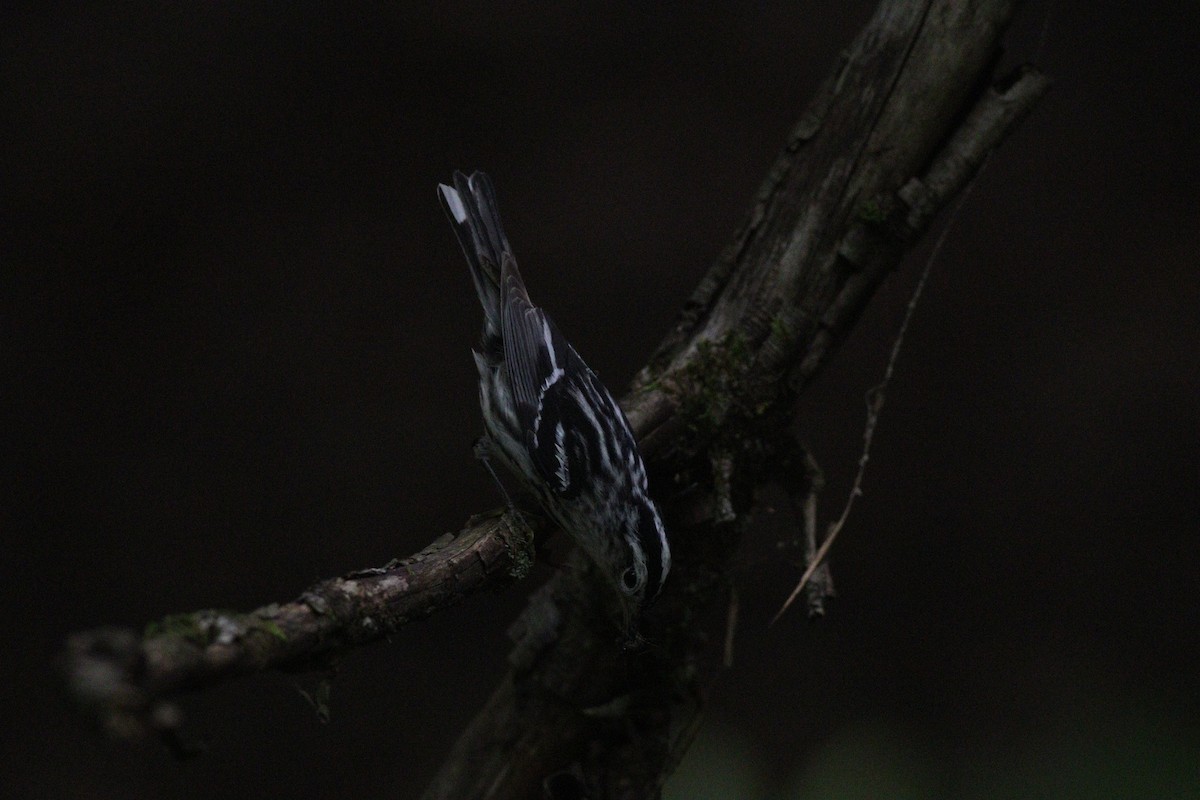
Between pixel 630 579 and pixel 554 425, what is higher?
pixel 554 425

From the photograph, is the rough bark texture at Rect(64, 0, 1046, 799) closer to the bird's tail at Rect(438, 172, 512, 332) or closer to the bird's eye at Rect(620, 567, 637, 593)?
the bird's eye at Rect(620, 567, 637, 593)

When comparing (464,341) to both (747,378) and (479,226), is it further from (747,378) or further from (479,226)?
(747,378)

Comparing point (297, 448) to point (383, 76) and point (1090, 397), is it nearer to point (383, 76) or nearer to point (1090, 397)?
point (383, 76)

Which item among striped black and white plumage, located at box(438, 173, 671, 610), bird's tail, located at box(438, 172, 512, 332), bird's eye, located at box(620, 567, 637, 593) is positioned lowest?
bird's eye, located at box(620, 567, 637, 593)

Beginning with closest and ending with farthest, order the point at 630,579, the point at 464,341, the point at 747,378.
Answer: the point at 630,579 → the point at 747,378 → the point at 464,341

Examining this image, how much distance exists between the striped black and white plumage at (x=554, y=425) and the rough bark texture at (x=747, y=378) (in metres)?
0.16

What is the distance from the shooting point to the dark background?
18.2 ft

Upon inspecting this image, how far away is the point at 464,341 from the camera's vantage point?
6020 mm

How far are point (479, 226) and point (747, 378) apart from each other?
113 centimetres

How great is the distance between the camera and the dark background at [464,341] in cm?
554

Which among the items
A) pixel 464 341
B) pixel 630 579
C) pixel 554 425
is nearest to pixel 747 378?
pixel 554 425

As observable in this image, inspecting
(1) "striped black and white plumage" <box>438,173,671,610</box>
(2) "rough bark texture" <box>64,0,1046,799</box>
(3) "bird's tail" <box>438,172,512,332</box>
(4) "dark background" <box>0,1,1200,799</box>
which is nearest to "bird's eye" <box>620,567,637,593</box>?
(1) "striped black and white plumage" <box>438,173,671,610</box>

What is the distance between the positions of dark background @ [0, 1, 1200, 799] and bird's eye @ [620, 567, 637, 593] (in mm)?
2516

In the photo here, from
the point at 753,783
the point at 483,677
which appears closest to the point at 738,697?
the point at 483,677
